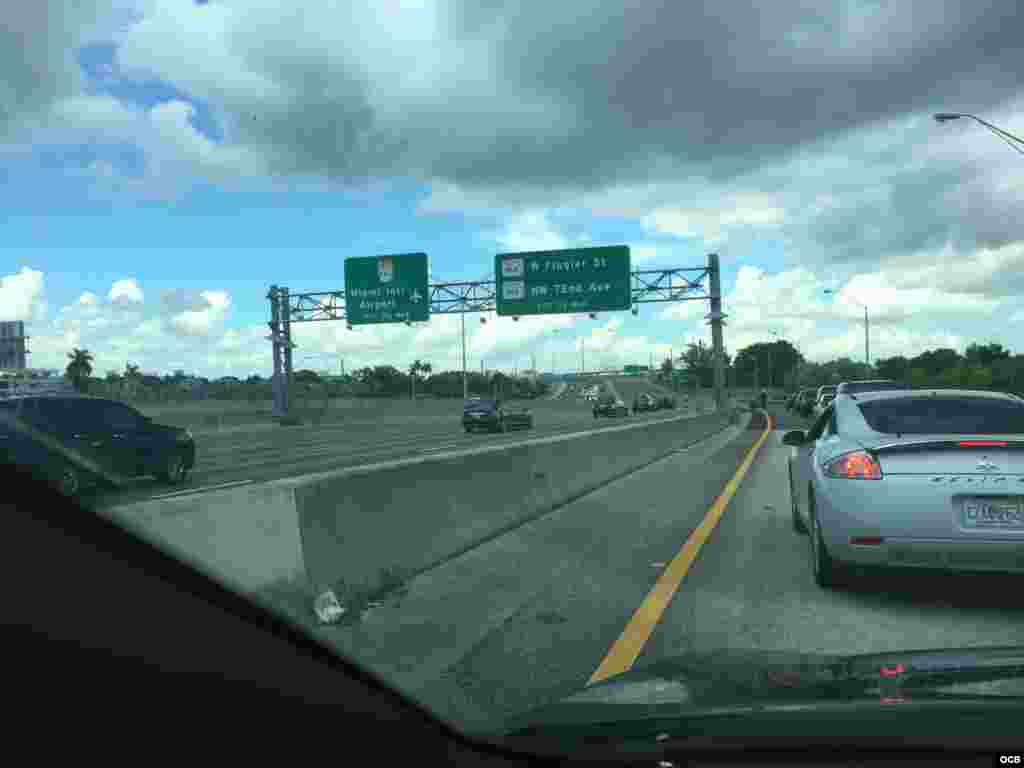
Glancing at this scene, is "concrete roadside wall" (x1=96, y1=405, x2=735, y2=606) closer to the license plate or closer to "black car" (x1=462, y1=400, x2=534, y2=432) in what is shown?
the license plate

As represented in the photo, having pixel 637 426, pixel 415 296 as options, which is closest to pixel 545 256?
pixel 415 296

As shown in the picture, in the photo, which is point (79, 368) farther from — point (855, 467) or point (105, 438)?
point (855, 467)

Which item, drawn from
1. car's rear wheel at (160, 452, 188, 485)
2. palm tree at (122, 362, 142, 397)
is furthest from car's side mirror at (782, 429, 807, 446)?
palm tree at (122, 362, 142, 397)

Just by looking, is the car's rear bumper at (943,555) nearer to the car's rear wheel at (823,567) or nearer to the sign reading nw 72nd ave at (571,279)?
the car's rear wheel at (823,567)

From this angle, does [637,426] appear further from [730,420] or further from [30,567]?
[730,420]

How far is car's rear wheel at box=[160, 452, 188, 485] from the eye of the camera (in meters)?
15.5

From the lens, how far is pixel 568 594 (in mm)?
7242

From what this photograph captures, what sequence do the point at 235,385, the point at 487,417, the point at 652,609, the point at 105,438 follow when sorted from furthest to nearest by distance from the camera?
the point at 487,417, the point at 235,385, the point at 105,438, the point at 652,609

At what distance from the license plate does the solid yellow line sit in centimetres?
212

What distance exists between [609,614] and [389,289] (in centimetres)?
3463

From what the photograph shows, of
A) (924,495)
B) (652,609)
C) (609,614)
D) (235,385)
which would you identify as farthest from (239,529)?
(235,385)

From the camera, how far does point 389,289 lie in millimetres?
40281

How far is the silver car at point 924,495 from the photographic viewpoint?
6.28 m

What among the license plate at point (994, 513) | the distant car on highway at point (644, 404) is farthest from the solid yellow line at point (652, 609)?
the distant car on highway at point (644, 404)
